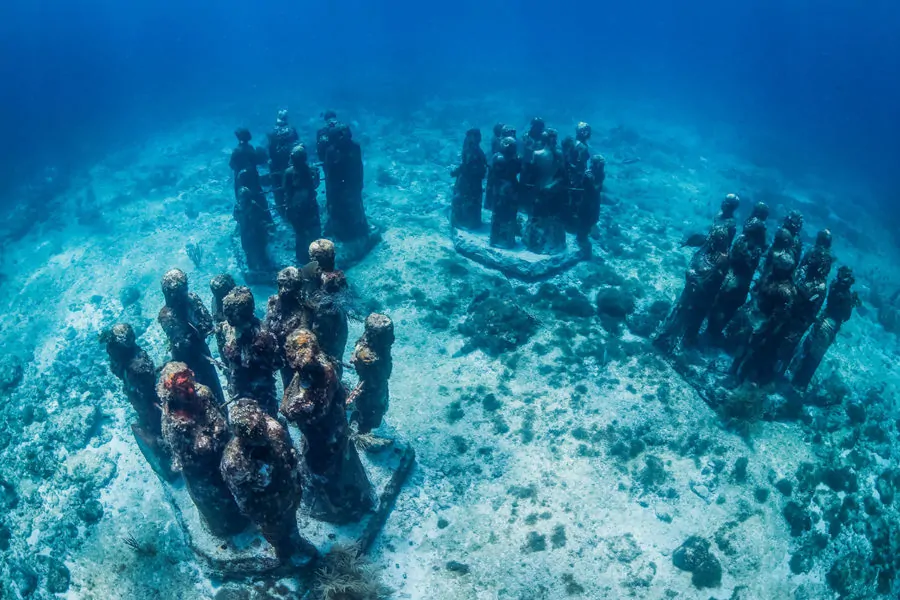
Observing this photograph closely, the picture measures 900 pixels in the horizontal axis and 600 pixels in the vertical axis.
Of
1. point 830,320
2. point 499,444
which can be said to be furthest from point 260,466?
point 830,320

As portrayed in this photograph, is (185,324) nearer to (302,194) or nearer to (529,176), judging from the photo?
(302,194)

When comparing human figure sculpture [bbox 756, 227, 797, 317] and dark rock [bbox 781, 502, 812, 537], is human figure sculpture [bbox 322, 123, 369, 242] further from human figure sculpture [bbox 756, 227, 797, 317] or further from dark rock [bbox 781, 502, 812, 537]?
dark rock [bbox 781, 502, 812, 537]

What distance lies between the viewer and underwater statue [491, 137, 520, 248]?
14562 mm

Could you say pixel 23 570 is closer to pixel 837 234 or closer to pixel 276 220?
pixel 276 220

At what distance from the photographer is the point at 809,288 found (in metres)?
9.81

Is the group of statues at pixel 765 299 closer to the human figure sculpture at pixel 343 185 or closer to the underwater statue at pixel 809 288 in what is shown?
the underwater statue at pixel 809 288

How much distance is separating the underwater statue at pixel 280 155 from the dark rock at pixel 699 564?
14374 millimetres

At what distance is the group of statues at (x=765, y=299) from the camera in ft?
32.6

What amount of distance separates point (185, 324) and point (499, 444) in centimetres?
672

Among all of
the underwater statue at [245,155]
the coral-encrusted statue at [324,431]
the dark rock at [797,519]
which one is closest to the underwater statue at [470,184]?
the underwater statue at [245,155]

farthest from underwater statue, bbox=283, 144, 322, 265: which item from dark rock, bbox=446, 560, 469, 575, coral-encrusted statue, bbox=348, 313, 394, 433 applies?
dark rock, bbox=446, 560, 469, 575

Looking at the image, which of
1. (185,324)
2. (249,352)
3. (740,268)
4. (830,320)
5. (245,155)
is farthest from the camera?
(245,155)

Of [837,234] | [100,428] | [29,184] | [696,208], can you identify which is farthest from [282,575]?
[29,184]

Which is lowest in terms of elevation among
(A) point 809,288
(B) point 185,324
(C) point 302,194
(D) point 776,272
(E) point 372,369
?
(E) point 372,369
